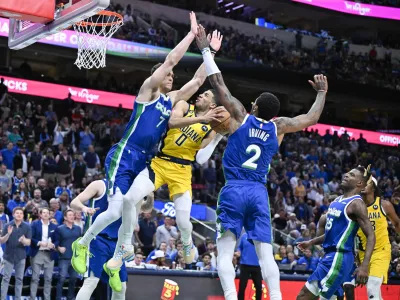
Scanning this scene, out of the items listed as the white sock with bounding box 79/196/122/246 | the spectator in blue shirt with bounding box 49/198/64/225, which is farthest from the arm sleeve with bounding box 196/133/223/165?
the spectator in blue shirt with bounding box 49/198/64/225

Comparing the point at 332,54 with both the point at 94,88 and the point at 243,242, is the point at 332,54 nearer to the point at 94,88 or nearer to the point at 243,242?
the point at 94,88

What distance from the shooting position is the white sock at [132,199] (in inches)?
359

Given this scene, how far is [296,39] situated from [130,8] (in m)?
11.8

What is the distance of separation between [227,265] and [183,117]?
91.4 inches

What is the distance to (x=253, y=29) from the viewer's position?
4109cm

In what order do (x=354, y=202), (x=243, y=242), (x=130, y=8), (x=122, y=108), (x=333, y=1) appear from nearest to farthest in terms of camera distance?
(x=354, y=202) < (x=243, y=242) < (x=122, y=108) < (x=130, y=8) < (x=333, y=1)

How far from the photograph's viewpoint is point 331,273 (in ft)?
32.8

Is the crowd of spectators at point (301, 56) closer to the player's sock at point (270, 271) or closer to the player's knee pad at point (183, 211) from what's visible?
the player's knee pad at point (183, 211)

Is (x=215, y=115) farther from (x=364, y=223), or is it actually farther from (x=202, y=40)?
(x=364, y=223)

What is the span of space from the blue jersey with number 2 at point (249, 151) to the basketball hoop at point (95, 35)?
5.16 metres

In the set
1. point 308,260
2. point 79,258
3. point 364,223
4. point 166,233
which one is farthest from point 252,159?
point 308,260

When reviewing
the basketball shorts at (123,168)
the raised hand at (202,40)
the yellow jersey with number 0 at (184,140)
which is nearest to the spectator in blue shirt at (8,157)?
the yellow jersey with number 0 at (184,140)

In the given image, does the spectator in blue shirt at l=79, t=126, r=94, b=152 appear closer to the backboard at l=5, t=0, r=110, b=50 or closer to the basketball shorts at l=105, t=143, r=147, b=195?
the backboard at l=5, t=0, r=110, b=50

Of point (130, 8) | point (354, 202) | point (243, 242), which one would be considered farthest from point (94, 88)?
point (354, 202)
